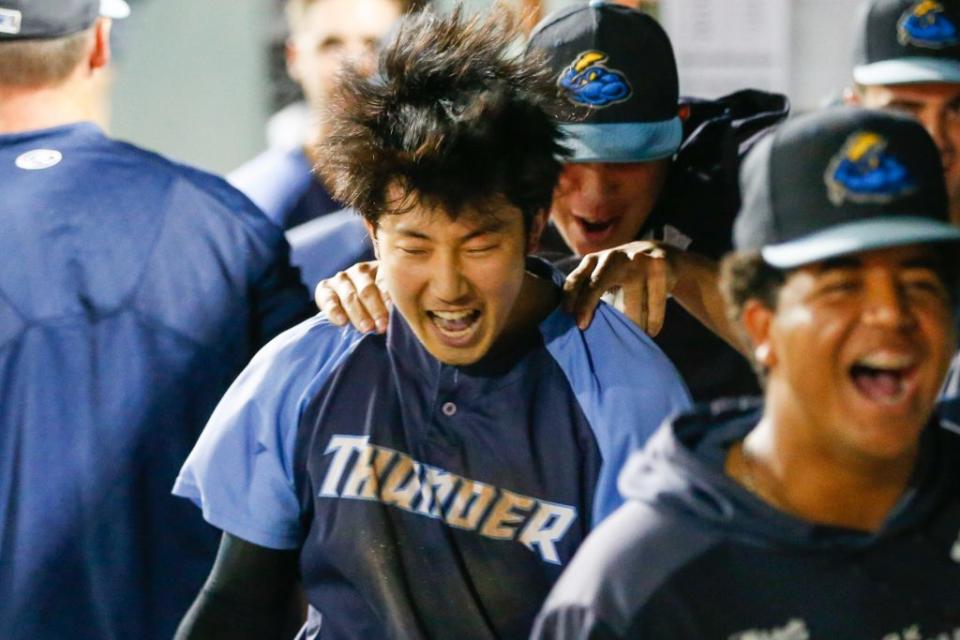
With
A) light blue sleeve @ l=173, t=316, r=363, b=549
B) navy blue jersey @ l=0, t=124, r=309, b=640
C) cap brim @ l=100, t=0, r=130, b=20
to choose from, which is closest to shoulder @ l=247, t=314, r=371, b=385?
light blue sleeve @ l=173, t=316, r=363, b=549

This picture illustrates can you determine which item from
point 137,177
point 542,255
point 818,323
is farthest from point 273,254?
point 818,323

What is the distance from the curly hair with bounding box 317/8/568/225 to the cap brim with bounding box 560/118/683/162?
0.40m

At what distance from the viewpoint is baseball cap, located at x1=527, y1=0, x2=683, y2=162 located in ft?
11.2

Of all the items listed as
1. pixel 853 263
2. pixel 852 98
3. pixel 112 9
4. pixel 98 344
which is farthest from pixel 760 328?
pixel 112 9

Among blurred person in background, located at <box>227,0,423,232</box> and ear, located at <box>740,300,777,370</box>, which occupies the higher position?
ear, located at <box>740,300,777,370</box>

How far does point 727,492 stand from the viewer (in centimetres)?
229

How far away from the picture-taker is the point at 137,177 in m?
3.54

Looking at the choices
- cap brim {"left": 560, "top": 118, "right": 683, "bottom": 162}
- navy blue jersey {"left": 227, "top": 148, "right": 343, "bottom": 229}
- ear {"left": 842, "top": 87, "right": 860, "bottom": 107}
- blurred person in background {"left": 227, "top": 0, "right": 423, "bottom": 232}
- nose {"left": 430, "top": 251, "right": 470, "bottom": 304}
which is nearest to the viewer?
nose {"left": 430, "top": 251, "right": 470, "bottom": 304}

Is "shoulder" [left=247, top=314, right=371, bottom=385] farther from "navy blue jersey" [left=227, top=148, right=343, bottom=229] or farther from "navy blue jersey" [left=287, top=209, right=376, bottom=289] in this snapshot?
"navy blue jersey" [left=227, top=148, right=343, bottom=229]

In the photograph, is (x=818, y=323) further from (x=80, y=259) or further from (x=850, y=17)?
(x=850, y=17)

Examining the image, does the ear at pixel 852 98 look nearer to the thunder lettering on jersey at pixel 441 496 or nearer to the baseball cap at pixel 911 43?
the baseball cap at pixel 911 43

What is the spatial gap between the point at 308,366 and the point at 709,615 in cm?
90

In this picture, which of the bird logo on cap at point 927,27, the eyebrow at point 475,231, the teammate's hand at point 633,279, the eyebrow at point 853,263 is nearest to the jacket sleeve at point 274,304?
the teammate's hand at point 633,279

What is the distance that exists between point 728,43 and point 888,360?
3324 millimetres
